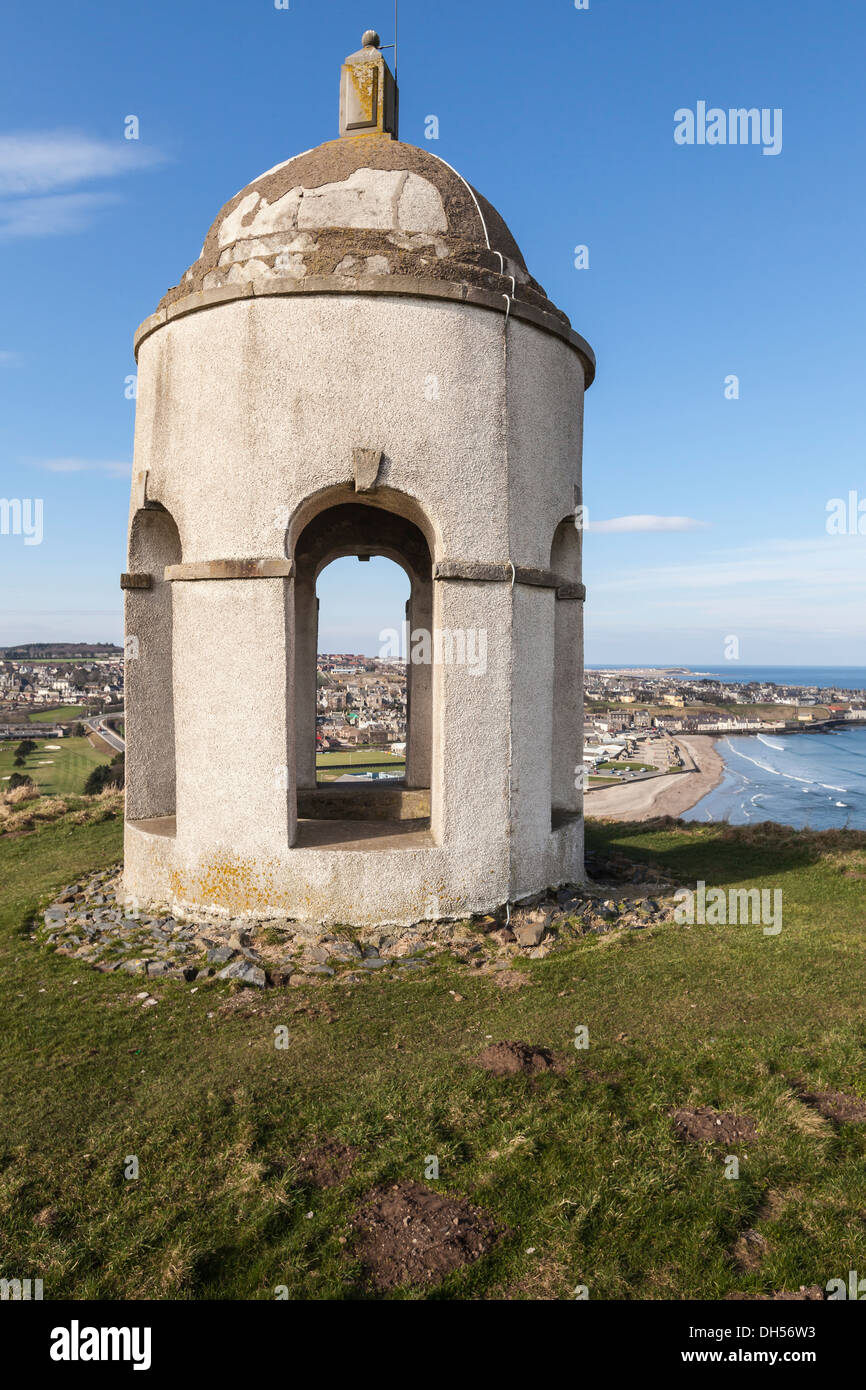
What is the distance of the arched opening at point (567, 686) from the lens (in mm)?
12031

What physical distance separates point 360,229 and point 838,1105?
1008 centimetres

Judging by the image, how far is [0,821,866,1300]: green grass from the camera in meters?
4.34

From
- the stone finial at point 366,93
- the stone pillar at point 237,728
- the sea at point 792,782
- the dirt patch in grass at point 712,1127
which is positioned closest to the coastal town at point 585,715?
the sea at point 792,782

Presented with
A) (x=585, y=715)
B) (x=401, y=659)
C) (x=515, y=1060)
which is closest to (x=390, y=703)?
(x=585, y=715)

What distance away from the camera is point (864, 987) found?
26.2 ft

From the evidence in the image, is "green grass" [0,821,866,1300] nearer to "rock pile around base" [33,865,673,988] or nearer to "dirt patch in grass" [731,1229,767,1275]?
"dirt patch in grass" [731,1229,767,1275]

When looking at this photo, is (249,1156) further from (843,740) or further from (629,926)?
(843,740)

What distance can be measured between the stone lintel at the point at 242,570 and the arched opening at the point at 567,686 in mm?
4289

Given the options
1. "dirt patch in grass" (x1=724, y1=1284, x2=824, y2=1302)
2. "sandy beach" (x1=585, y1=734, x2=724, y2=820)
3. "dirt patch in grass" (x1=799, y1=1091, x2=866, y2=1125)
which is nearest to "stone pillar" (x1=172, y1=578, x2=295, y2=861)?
"dirt patch in grass" (x1=799, y1=1091, x2=866, y2=1125)

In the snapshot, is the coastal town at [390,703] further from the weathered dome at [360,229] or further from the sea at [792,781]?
the weathered dome at [360,229]

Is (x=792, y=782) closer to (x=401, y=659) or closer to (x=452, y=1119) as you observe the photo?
(x=401, y=659)

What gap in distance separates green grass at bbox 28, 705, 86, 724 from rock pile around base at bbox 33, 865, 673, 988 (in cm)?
5124
